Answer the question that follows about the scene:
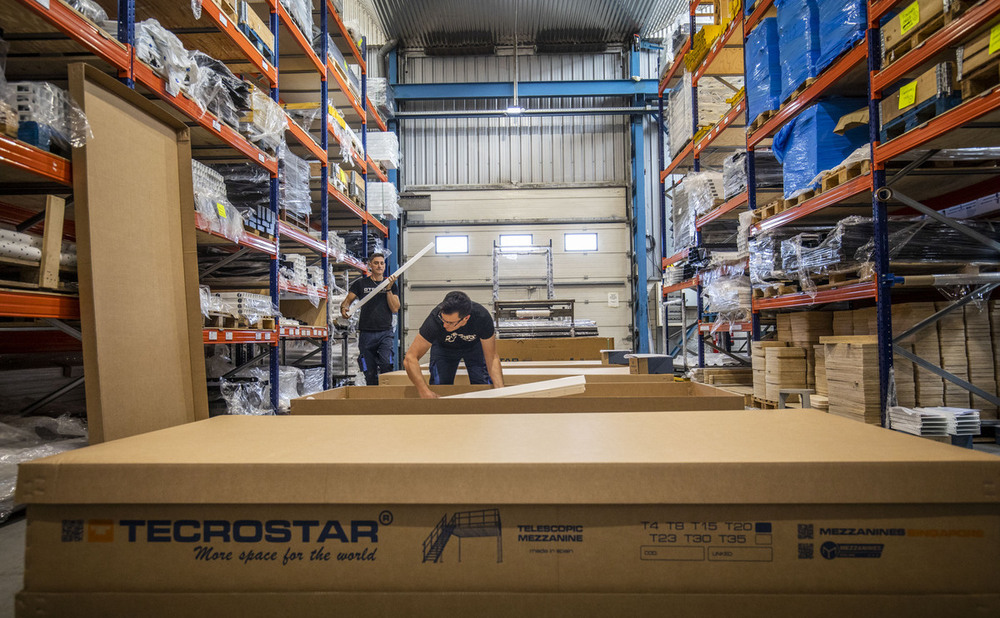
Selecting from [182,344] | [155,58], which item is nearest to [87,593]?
[182,344]

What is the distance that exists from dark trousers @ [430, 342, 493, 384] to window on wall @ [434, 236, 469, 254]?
794 centimetres

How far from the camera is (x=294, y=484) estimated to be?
98 cm

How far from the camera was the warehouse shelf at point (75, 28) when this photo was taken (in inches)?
98.8

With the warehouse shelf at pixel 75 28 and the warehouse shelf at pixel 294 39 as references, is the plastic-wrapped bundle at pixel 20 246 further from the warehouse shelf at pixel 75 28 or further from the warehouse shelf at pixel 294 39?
the warehouse shelf at pixel 294 39

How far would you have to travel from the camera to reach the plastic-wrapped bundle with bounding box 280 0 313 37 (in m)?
5.71

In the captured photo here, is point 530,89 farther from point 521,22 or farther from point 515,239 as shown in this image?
point 515,239

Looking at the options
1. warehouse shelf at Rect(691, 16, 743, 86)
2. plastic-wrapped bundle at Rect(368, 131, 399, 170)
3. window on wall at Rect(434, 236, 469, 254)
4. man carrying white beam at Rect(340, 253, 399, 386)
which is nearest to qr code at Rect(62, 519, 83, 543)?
man carrying white beam at Rect(340, 253, 399, 386)

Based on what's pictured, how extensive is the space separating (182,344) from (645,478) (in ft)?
5.92

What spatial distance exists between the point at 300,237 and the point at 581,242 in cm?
751

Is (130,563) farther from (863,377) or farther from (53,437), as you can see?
(863,377)

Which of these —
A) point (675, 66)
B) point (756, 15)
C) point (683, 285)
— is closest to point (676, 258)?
point (683, 285)

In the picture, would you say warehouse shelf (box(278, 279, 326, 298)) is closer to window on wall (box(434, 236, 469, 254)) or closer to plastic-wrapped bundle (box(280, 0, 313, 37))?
plastic-wrapped bundle (box(280, 0, 313, 37))

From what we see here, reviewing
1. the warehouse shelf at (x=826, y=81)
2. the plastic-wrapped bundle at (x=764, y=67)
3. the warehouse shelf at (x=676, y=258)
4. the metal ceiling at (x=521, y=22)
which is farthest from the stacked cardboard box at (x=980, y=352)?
the metal ceiling at (x=521, y=22)

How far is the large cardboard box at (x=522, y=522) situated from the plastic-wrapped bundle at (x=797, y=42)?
476 centimetres
